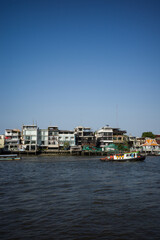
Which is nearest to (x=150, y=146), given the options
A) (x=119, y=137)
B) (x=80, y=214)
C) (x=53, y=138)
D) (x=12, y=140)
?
(x=119, y=137)

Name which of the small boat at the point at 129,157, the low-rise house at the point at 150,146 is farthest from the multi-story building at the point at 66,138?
the small boat at the point at 129,157

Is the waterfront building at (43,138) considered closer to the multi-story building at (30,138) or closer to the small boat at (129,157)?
the multi-story building at (30,138)

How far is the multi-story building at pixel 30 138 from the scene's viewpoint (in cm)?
8288

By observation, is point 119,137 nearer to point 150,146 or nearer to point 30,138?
point 150,146

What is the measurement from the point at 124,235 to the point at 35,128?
256 ft

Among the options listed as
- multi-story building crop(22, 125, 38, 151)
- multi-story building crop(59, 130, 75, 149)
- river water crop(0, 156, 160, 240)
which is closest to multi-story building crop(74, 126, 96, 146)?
multi-story building crop(59, 130, 75, 149)

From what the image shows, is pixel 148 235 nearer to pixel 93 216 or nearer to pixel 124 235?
pixel 124 235

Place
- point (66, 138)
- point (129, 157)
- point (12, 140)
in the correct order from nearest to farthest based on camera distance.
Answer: point (129, 157), point (12, 140), point (66, 138)

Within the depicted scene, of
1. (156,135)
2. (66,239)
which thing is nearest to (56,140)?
(156,135)

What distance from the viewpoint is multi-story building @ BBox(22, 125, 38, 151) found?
8288 centimetres

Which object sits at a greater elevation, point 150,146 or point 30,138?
point 30,138

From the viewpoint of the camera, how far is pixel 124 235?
9.20 meters

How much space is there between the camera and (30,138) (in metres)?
83.5

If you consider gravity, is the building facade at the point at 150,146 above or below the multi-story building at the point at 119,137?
below
